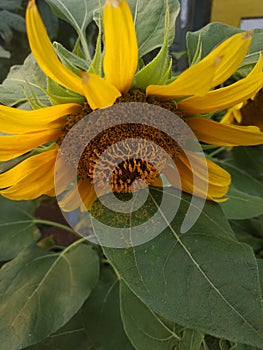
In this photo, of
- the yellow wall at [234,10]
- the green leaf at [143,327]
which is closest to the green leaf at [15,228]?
the green leaf at [143,327]

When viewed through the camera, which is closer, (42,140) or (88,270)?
(42,140)

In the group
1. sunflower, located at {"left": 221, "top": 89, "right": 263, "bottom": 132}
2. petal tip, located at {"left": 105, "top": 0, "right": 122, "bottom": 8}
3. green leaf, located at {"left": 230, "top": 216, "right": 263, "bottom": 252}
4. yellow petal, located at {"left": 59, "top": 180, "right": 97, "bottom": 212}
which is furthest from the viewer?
green leaf, located at {"left": 230, "top": 216, "right": 263, "bottom": 252}

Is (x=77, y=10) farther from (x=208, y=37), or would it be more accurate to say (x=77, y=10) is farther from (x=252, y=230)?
(x=252, y=230)

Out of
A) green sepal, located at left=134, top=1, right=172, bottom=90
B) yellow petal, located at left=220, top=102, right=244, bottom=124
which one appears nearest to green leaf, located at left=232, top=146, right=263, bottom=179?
yellow petal, located at left=220, top=102, right=244, bottom=124

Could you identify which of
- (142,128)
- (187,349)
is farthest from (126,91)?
(187,349)

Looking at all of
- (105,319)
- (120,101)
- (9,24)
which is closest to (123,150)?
(120,101)

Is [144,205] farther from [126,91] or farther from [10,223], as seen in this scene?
[10,223]

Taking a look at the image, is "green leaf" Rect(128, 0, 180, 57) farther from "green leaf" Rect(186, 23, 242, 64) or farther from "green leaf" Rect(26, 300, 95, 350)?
"green leaf" Rect(26, 300, 95, 350)
